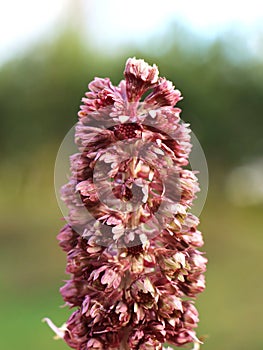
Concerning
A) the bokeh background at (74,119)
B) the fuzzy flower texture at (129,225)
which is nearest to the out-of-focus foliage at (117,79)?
the bokeh background at (74,119)

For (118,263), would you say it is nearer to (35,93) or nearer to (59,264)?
(59,264)

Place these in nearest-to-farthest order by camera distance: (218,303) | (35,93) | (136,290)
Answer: (136,290) < (218,303) < (35,93)

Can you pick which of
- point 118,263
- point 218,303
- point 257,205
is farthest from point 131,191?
point 257,205

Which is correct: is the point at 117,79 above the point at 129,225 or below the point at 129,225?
above

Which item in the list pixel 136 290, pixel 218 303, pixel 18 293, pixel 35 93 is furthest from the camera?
pixel 35 93

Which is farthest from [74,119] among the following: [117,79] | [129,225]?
[129,225]

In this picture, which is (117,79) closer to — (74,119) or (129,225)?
(74,119)

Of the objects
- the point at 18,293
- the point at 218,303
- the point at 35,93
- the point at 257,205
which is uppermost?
the point at 35,93

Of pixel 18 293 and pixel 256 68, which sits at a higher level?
pixel 256 68

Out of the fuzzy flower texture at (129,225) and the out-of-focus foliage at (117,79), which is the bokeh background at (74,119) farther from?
the fuzzy flower texture at (129,225)

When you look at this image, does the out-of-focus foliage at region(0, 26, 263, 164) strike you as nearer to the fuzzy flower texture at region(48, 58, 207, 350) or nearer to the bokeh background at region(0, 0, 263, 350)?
the bokeh background at region(0, 0, 263, 350)
